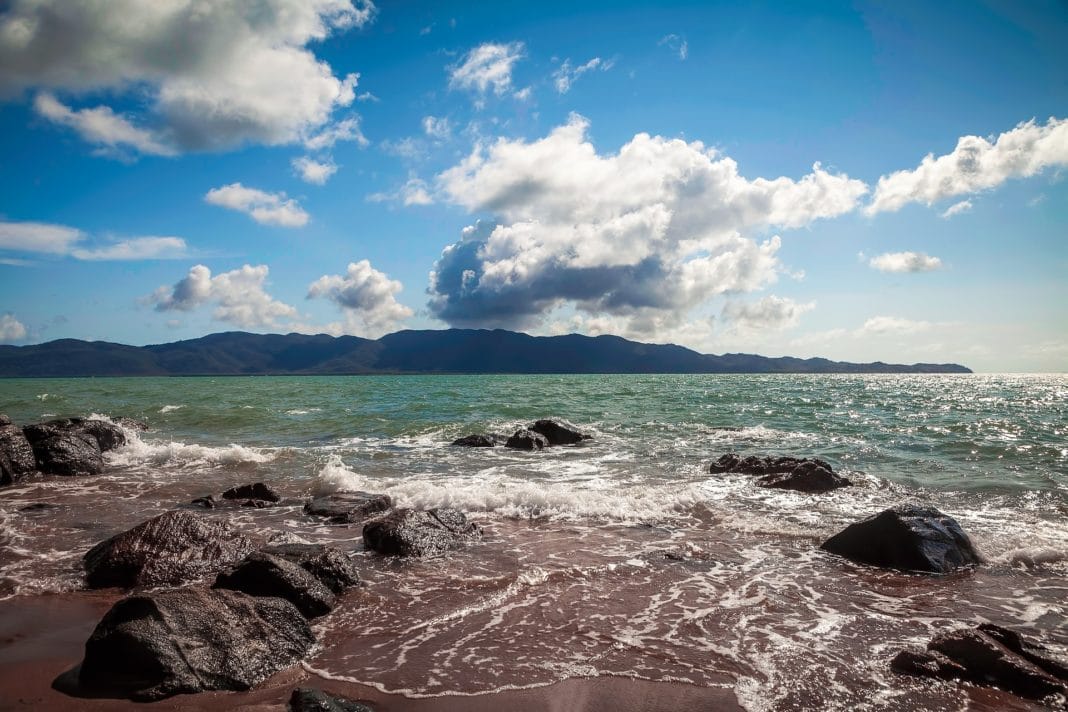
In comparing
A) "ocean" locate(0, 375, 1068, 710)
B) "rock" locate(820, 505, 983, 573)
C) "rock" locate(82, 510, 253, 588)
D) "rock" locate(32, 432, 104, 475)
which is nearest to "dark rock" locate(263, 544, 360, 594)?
"ocean" locate(0, 375, 1068, 710)

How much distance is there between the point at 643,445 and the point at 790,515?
10.5 m

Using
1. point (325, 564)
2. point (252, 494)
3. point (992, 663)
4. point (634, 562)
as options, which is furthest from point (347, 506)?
point (992, 663)

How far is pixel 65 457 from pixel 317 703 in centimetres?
1728

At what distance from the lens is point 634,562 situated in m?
8.41

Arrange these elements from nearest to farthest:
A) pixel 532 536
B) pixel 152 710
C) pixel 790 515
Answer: pixel 152 710
pixel 532 536
pixel 790 515

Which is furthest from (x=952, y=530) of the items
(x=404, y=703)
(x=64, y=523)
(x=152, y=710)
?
(x=64, y=523)

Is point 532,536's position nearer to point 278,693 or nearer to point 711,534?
point 711,534

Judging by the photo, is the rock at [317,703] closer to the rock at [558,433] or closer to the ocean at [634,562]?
the ocean at [634,562]

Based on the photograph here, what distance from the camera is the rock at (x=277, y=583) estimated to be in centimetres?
635

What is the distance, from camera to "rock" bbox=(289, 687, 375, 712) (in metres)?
4.23

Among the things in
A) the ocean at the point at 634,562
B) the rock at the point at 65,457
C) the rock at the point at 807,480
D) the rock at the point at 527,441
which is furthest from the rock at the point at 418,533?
the rock at the point at 65,457

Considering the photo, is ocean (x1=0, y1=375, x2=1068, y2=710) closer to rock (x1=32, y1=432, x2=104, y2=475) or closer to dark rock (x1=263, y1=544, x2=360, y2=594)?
dark rock (x1=263, y1=544, x2=360, y2=594)

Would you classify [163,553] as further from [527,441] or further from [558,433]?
[558,433]

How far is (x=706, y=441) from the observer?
23062 millimetres
